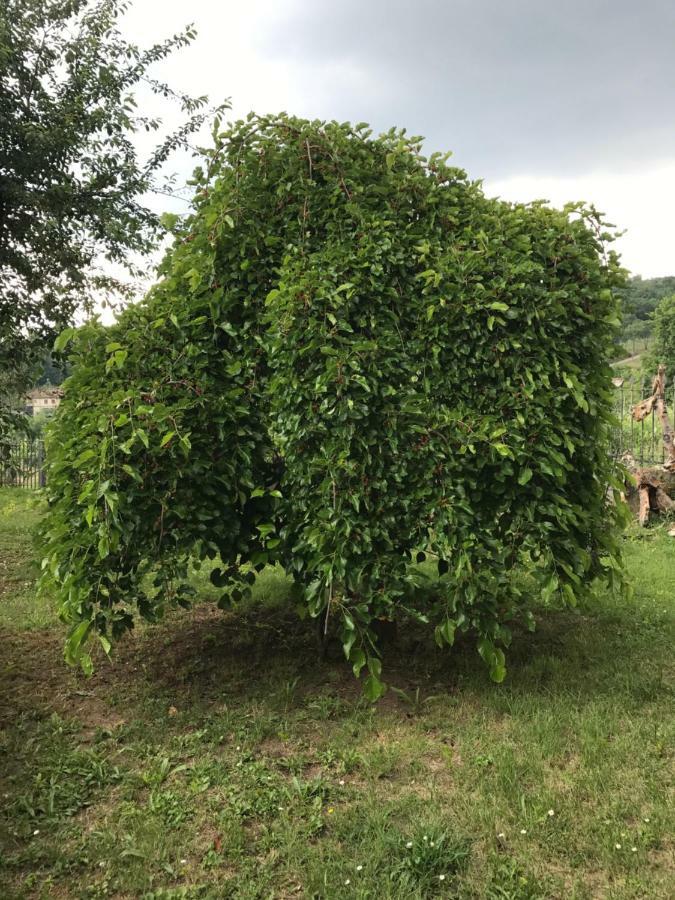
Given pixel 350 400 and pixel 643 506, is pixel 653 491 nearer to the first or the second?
pixel 643 506

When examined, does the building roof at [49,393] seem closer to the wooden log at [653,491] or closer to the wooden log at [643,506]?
the wooden log at [653,491]

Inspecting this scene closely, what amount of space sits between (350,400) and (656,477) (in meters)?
7.32

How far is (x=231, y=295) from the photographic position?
13.4ft

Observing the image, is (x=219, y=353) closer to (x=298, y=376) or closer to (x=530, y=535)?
(x=298, y=376)

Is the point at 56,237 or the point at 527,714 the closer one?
the point at 527,714

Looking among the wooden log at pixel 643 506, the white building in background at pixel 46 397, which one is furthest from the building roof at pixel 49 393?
the wooden log at pixel 643 506

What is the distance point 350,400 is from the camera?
3.57m

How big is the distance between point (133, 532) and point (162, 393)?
806 mm

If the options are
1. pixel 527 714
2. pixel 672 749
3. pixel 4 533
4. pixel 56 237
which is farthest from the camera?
pixel 4 533

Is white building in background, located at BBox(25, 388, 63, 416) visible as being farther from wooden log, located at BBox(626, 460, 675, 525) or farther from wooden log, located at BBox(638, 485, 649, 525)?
wooden log, located at BBox(638, 485, 649, 525)

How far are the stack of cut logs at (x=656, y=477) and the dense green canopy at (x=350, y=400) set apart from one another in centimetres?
565

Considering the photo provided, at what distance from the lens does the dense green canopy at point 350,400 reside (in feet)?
12.2

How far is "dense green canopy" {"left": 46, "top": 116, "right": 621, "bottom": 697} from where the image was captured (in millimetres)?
3705

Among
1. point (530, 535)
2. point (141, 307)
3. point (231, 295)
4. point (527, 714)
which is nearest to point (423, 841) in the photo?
point (527, 714)
